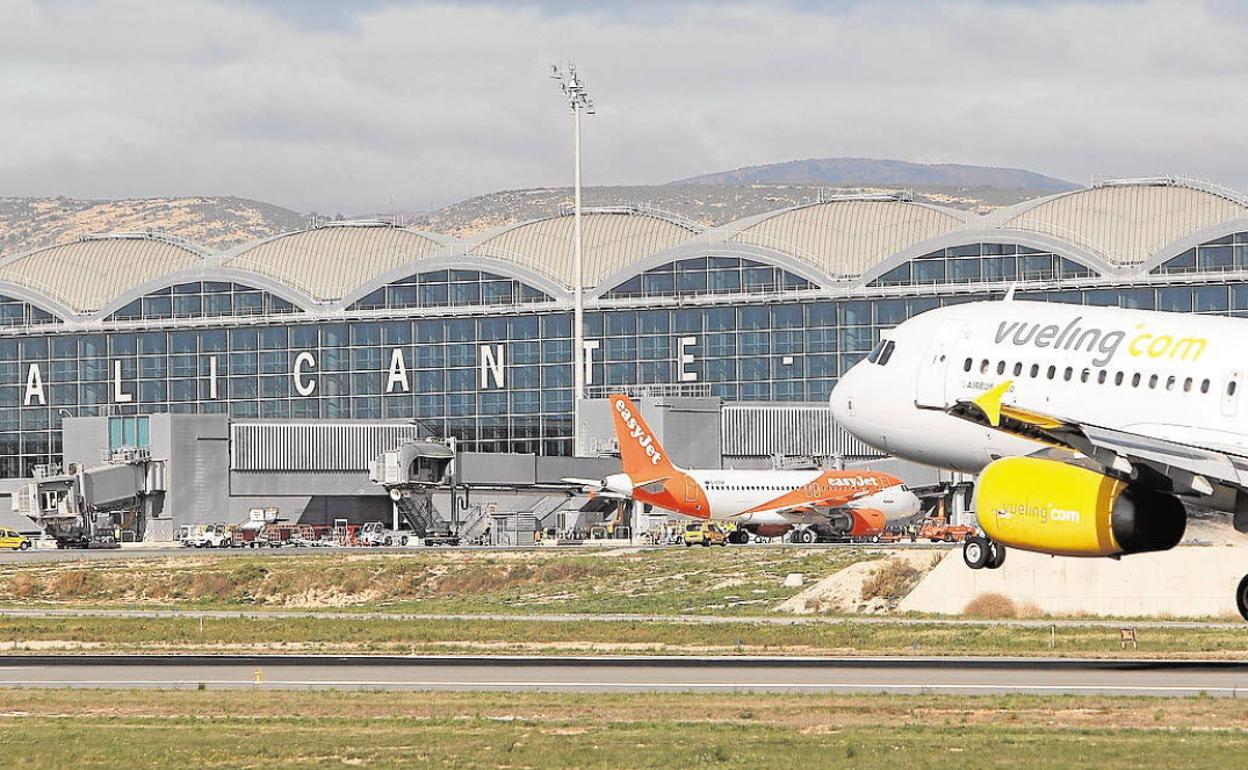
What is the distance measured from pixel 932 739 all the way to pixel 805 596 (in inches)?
1515

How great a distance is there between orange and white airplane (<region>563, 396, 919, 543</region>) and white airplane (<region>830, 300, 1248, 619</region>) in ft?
212

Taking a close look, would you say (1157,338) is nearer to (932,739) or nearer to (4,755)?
(932,739)

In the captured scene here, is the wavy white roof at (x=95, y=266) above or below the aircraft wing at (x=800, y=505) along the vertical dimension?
above

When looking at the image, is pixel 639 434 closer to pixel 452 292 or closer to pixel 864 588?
pixel 864 588

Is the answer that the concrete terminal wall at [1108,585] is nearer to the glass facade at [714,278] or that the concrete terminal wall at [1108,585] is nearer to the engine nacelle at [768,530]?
the engine nacelle at [768,530]

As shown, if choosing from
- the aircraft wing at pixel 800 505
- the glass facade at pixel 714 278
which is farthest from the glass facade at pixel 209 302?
the aircraft wing at pixel 800 505

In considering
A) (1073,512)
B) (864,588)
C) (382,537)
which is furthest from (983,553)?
(382,537)

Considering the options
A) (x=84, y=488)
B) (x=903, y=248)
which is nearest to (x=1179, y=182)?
(x=903, y=248)

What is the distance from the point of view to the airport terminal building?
142625 millimetres

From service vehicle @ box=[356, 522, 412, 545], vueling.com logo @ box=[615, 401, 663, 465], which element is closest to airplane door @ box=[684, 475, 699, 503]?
vueling.com logo @ box=[615, 401, 663, 465]

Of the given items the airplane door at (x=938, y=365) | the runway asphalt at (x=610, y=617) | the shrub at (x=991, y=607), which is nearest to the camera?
the airplane door at (x=938, y=365)

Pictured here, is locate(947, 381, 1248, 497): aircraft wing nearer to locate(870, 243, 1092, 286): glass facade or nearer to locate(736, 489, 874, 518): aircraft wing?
locate(736, 489, 874, 518): aircraft wing

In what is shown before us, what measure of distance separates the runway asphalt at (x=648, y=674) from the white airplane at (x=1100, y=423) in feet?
8.96

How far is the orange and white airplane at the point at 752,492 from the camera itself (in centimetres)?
10412
